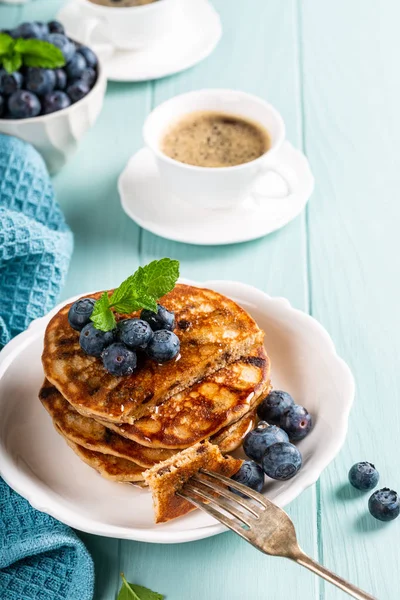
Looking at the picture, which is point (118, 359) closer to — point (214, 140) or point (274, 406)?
point (274, 406)

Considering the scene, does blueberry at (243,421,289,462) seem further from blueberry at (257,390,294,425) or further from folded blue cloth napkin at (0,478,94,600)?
folded blue cloth napkin at (0,478,94,600)

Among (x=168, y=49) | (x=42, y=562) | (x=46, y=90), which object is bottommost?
(x=42, y=562)

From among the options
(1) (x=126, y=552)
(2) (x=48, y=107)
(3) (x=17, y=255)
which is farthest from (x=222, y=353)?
(2) (x=48, y=107)

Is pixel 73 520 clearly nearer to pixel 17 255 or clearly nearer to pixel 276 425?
pixel 276 425

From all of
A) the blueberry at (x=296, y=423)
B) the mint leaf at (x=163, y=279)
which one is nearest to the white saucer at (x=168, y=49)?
the mint leaf at (x=163, y=279)

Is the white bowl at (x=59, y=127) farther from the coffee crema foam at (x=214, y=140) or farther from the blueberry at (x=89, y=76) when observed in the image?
the coffee crema foam at (x=214, y=140)

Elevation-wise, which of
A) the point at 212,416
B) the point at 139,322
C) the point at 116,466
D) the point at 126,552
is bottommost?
the point at 126,552

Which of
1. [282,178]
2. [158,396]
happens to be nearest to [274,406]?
[158,396]

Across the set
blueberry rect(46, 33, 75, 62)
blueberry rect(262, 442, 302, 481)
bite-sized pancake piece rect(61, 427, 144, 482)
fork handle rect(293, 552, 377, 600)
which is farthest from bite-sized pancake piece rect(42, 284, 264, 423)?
blueberry rect(46, 33, 75, 62)
